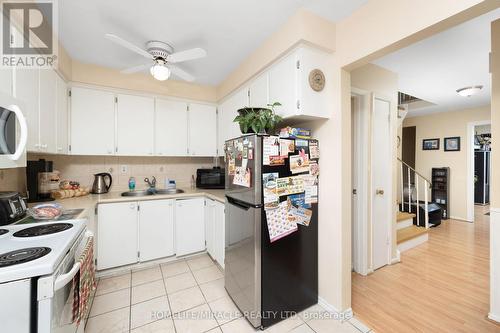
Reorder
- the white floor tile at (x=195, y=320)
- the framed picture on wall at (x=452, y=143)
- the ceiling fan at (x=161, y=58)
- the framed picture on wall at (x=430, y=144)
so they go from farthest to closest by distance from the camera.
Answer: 1. the framed picture on wall at (x=430, y=144)
2. the framed picture on wall at (x=452, y=143)
3. the ceiling fan at (x=161, y=58)
4. the white floor tile at (x=195, y=320)

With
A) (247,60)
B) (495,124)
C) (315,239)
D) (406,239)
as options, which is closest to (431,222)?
(406,239)

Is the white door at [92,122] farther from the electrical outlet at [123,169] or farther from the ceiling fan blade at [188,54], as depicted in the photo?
the ceiling fan blade at [188,54]

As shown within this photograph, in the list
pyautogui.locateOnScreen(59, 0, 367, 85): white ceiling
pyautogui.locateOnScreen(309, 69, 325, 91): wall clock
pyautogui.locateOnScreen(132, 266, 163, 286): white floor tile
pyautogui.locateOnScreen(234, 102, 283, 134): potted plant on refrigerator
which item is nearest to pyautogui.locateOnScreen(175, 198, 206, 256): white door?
pyautogui.locateOnScreen(132, 266, 163, 286): white floor tile

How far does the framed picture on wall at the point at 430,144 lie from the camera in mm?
5074

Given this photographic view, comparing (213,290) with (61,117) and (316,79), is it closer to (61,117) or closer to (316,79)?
(316,79)

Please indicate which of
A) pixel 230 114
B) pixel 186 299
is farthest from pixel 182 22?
pixel 186 299

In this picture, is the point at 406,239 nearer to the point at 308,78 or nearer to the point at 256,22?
the point at 308,78

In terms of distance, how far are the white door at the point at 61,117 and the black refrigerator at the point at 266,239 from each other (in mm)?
1820

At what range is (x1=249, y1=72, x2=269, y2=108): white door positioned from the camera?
2096 millimetres

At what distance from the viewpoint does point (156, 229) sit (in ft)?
8.41

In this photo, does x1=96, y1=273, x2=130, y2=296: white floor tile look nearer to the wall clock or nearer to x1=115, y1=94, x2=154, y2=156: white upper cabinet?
x1=115, y1=94, x2=154, y2=156: white upper cabinet

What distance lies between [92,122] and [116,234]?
1.39m

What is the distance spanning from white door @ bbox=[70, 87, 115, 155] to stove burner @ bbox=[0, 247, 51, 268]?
190 centimetres

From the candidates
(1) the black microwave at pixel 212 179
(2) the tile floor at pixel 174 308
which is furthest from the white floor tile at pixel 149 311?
(1) the black microwave at pixel 212 179
